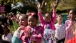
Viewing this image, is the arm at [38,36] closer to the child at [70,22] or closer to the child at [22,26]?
the child at [22,26]

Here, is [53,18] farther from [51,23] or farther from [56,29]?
[56,29]

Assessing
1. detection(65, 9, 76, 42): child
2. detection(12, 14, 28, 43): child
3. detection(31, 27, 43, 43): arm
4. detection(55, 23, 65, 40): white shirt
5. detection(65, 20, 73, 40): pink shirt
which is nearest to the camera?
detection(31, 27, 43, 43): arm

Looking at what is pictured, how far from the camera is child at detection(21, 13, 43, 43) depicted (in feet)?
20.3

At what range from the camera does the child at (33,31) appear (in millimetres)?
6184

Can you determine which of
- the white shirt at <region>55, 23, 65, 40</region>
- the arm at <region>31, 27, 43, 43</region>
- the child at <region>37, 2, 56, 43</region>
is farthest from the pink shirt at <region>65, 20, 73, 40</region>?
the arm at <region>31, 27, 43, 43</region>

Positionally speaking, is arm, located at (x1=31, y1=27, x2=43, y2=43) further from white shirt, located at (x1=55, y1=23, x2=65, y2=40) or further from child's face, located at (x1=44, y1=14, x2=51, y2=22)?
white shirt, located at (x1=55, y1=23, x2=65, y2=40)

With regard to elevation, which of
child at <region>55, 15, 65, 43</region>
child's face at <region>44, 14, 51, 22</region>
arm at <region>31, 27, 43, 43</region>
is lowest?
child at <region>55, 15, 65, 43</region>

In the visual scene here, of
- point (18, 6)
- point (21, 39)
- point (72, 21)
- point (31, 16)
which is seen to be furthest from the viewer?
point (18, 6)

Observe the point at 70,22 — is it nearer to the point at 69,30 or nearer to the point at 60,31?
the point at 69,30

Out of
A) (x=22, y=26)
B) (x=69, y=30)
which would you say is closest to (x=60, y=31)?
(x=69, y=30)

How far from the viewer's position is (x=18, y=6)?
179 feet

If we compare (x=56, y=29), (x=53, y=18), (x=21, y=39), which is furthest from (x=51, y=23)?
(x=21, y=39)

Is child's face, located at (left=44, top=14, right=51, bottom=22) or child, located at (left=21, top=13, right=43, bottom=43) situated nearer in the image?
child, located at (left=21, top=13, right=43, bottom=43)

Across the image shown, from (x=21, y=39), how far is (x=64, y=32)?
2.75 meters
